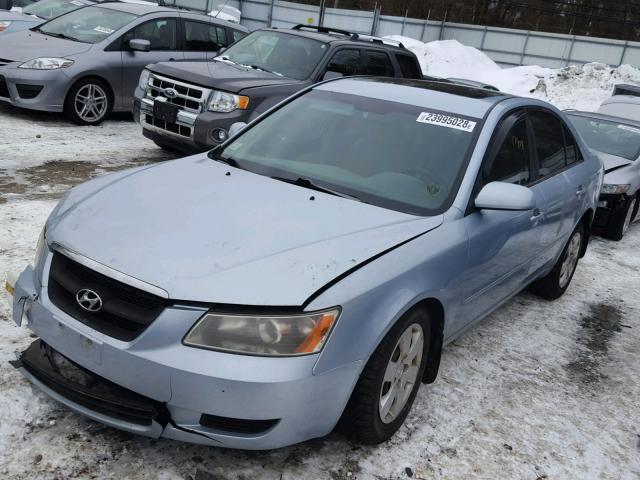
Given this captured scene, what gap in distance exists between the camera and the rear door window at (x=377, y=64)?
8492mm

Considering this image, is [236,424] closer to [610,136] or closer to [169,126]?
[169,126]

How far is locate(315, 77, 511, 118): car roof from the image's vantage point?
3824mm

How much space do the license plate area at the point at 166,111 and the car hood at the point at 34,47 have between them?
86.9 inches

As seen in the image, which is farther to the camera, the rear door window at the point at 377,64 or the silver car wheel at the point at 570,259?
the rear door window at the point at 377,64

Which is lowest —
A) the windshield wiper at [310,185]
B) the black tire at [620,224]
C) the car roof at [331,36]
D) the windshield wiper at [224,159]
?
the black tire at [620,224]

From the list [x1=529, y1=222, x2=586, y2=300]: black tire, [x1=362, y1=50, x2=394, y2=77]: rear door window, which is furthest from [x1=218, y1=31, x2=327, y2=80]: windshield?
[x1=529, y1=222, x2=586, y2=300]: black tire

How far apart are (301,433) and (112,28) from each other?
833cm

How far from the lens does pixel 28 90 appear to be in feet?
27.7

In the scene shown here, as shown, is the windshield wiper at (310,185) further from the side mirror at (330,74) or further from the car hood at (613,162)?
the car hood at (613,162)

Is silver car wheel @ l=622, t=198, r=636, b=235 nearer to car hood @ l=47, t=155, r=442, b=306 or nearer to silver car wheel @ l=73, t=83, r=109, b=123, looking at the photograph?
car hood @ l=47, t=155, r=442, b=306

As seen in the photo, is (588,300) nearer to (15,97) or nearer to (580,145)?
(580,145)

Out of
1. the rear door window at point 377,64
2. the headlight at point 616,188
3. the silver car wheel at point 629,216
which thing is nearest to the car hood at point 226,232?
the headlight at point 616,188

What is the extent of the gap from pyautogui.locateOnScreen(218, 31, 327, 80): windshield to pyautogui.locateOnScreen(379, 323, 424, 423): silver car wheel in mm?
5418

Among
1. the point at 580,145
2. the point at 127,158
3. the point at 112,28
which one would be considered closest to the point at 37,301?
the point at 580,145
